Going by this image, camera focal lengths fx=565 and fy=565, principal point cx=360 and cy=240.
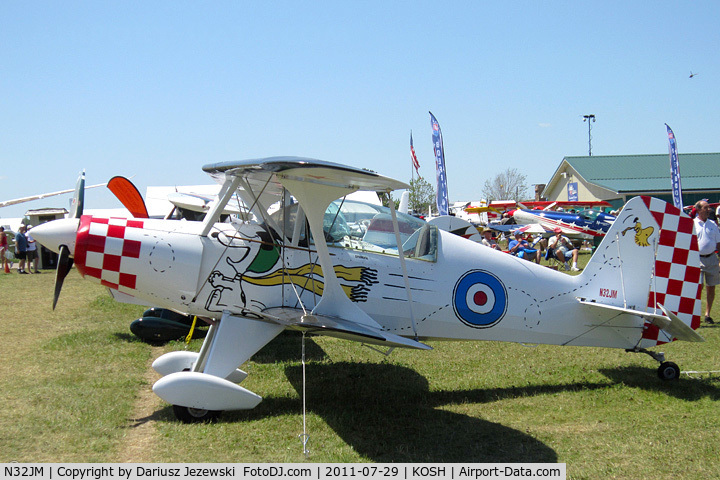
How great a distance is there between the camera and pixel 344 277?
566 cm

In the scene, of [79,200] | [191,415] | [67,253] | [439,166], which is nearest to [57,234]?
[67,253]

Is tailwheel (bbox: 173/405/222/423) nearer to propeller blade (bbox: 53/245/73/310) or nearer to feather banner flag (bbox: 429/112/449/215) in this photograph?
propeller blade (bbox: 53/245/73/310)

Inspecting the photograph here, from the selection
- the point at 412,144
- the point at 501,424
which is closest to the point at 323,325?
the point at 501,424

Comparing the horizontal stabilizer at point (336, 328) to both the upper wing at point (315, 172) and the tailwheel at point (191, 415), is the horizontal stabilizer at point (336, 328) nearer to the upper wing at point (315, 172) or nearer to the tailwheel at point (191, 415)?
the tailwheel at point (191, 415)

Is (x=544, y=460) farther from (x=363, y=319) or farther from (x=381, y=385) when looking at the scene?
(x=381, y=385)

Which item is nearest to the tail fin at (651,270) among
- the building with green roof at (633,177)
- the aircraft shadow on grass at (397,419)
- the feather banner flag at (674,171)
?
the aircraft shadow on grass at (397,419)

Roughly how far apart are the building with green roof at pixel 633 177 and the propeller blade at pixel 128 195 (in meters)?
37.8

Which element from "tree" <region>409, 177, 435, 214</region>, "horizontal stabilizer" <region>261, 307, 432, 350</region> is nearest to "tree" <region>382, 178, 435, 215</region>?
"tree" <region>409, 177, 435, 214</region>

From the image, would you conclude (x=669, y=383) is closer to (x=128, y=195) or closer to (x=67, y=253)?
(x=67, y=253)

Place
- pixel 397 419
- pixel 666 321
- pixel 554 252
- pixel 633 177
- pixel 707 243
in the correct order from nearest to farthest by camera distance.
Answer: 1. pixel 397 419
2. pixel 666 321
3. pixel 707 243
4. pixel 554 252
5. pixel 633 177

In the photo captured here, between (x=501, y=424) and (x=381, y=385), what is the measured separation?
5.65ft

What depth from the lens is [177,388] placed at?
4785 mm

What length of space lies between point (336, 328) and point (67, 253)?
8.44ft

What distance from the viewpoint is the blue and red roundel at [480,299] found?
19.6ft
